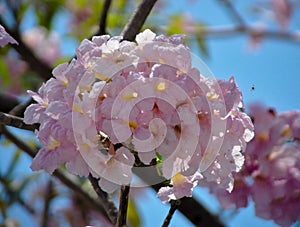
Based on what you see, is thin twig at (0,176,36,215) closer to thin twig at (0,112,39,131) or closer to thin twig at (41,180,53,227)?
thin twig at (41,180,53,227)

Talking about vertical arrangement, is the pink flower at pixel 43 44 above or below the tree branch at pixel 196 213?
below

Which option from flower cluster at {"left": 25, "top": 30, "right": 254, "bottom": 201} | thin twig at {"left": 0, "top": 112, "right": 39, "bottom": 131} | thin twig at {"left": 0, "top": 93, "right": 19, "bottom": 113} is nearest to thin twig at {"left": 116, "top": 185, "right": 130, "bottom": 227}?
flower cluster at {"left": 25, "top": 30, "right": 254, "bottom": 201}

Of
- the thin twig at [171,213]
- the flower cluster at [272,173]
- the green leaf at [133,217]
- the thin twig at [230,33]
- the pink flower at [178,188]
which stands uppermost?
the pink flower at [178,188]

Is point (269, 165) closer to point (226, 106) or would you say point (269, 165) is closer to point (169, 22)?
point (226, 106)

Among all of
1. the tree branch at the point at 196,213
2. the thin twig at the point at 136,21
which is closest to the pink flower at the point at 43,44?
the tree branch at the point at 196,213

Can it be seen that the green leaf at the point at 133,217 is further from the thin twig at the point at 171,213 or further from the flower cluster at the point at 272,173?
the thin twig at the point at 171,213

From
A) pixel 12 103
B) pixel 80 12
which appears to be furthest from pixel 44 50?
pixel 12 103

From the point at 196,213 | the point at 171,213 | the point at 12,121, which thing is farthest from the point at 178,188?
the point at 196,213

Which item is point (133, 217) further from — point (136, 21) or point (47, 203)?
point (136, 21)
